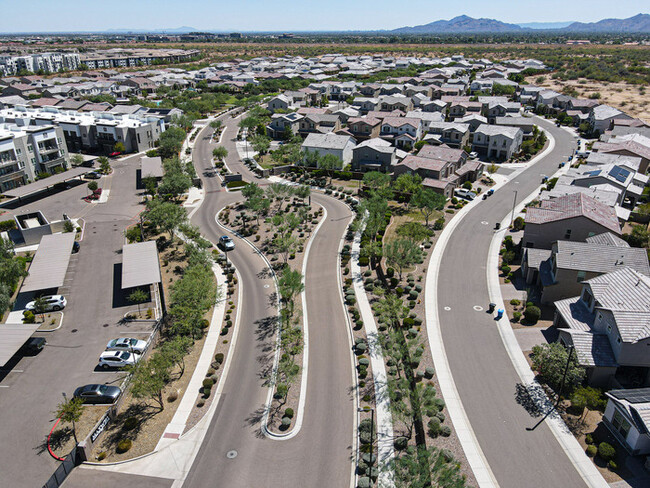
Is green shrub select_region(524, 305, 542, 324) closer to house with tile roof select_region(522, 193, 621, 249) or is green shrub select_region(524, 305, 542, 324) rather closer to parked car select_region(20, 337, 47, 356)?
house with tile roof select_region(522, 193, 621, 249)

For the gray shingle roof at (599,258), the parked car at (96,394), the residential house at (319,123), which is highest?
the residential house at (319,123)

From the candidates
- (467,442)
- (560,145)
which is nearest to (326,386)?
(467,442)

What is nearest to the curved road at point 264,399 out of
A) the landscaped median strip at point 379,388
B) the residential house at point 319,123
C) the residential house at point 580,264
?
the landscaped median strip at point 379,388

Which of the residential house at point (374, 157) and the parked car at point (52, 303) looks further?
the residential house at point (374, 157)

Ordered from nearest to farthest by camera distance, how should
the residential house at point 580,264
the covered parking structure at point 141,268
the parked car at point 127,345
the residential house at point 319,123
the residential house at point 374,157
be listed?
1. the parked car at point 127,345
2. the residential house at point 580,264
3. the covered parking structure at point 141,268
4. the residential house at point 374,157
5. the residential house at point 319,123

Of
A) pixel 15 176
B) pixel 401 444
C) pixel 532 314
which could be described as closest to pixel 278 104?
pixel 15 176

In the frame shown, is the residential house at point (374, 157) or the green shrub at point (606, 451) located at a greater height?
the residential house at point (374, 157)

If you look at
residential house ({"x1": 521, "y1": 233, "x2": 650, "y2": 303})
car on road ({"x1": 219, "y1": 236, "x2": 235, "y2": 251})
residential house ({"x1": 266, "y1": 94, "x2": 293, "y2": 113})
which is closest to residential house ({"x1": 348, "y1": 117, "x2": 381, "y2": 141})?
residential house ({"x1": 266, "y1": 94, "x2": 293, "y2": 113})

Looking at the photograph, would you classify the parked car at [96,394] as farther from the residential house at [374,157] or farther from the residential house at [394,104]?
the residential house at [394,104]
